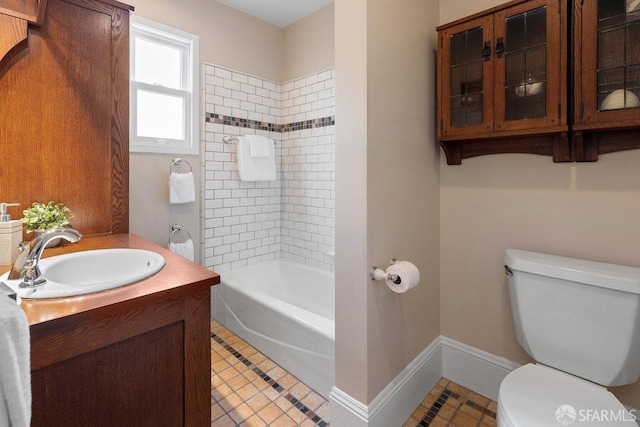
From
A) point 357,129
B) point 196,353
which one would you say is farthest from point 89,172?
point 357,129

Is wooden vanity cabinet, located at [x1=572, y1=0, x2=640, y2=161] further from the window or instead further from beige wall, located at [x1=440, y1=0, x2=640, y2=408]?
the window

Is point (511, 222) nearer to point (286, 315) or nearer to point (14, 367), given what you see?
point (286, 315)

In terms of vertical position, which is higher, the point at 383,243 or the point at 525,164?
the point at 525,164

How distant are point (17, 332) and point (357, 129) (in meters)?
1.22

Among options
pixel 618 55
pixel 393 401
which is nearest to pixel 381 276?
pixel 393 401

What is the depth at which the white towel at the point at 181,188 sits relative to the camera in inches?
95.8

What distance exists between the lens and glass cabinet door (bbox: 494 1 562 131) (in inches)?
53.8

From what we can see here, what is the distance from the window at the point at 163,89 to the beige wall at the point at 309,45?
0.91 m

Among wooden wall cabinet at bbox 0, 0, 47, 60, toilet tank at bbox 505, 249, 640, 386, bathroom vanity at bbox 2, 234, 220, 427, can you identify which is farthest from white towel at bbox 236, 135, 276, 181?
toilet tank at bbox 505, 249, 640, 386

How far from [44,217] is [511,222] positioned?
2267 millimetres

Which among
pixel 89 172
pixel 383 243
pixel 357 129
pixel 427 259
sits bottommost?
pixel 427 259

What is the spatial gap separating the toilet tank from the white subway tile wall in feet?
5.33

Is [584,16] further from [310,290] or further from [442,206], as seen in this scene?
[310,290]

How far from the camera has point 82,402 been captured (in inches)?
32.9
